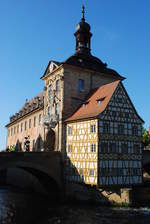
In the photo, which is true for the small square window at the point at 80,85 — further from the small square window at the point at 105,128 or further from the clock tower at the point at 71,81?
the small square window at the point at 105,128

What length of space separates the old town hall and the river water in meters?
3.14

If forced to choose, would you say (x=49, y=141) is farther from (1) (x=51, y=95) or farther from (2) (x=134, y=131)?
(2) (x=134, y=131)

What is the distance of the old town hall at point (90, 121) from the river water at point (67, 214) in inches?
124

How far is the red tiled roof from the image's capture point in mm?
26430

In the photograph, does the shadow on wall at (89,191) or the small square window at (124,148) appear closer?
the shadow on wall at (89,191)

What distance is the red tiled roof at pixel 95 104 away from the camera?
86.7 ft

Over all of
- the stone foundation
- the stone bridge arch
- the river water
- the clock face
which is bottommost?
the river water

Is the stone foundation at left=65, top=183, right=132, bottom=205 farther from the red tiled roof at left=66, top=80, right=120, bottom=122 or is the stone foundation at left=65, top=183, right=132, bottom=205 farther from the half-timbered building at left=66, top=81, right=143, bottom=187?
the red tiled roof at left=66, top=80, right=120, bottom=122

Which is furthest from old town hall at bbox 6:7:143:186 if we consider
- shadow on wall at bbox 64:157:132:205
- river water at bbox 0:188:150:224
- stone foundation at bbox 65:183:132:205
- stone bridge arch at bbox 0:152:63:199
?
river water at bbox 0:188:150:224

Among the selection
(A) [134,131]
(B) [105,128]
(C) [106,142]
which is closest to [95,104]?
(B) [105,128]

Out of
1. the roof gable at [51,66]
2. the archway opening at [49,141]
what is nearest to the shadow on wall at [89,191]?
the archway opening at [49,141]

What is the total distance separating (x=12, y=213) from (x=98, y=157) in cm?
866

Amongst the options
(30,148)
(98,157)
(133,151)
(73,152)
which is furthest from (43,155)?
(30,148)

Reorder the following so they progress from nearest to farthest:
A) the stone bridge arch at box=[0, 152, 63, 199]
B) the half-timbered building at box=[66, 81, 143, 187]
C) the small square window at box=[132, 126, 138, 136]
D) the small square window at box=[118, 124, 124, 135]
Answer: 1. the half-timbered building at box=[66, 81, 143, 187]
2. the stone bridge arch at box=[0, 152, 63, 199]
3. the small square window at box=[118, 124, 124, 135]
4. the small square window at box=[132, 126, 138, 136]
